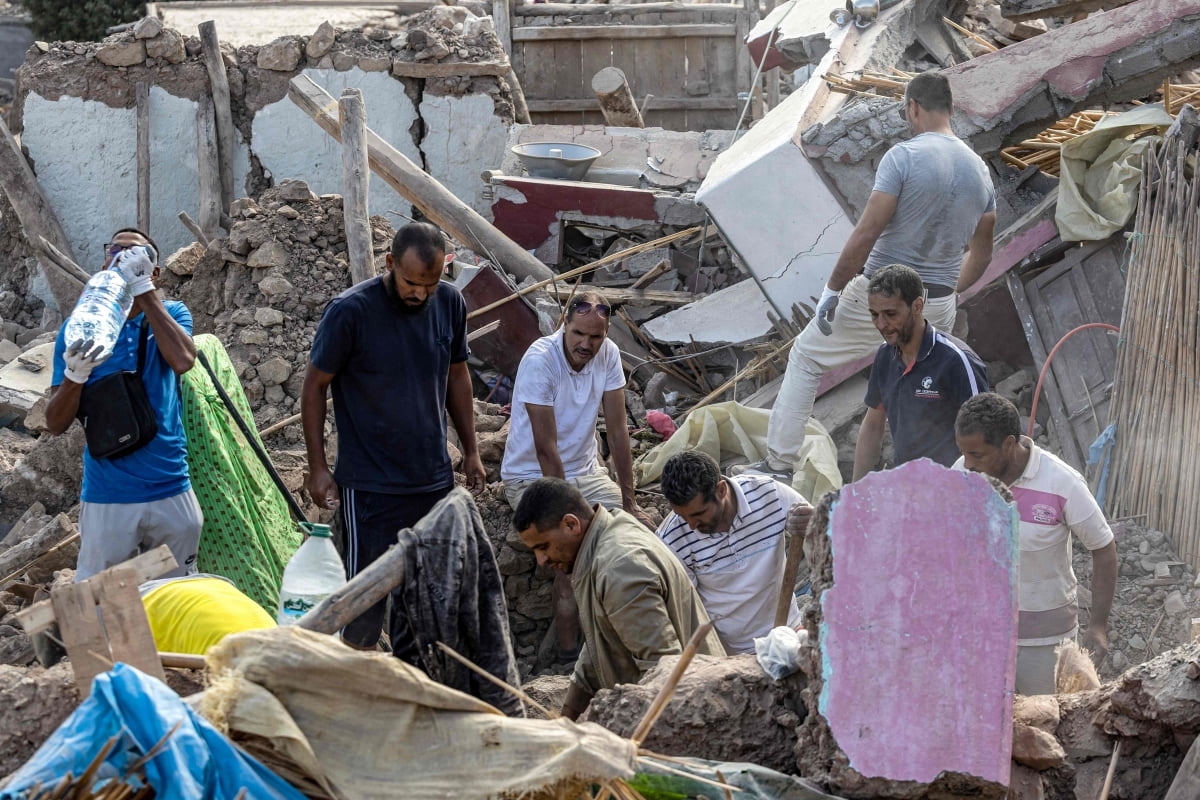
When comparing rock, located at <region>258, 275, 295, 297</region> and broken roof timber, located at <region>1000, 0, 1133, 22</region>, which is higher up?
broken roof timber, located at <region>1000, 0, 1133, 22</region>

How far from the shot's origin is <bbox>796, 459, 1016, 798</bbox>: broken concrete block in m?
2.81

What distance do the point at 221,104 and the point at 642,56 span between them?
5.36 m

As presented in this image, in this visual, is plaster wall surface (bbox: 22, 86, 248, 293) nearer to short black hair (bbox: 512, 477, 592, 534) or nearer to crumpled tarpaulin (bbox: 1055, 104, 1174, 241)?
crumpled tarpaulin (bbox: 1055, 104, 1174, 241)

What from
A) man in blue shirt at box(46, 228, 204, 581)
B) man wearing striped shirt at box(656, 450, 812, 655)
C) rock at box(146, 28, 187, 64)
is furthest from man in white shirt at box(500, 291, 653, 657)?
rock at box(146, 28, 187, 64)

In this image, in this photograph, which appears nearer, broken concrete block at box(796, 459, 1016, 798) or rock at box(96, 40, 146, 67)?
broken concrete block at box(796, 459, 1016, 798)

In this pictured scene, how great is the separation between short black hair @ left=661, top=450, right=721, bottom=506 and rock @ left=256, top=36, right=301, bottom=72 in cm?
843

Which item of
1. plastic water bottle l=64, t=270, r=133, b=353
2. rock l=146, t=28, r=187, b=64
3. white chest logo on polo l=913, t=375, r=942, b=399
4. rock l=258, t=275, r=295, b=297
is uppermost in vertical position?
rock l=146, t=28, r=187, b=64

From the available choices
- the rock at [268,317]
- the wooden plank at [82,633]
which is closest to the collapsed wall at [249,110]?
the rock at [268,317]

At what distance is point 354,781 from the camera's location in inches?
97.6

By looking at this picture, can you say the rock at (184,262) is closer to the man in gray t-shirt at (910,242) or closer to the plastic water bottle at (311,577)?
the man in gray t-shirt at (910,242)

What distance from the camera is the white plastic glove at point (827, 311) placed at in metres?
6.08

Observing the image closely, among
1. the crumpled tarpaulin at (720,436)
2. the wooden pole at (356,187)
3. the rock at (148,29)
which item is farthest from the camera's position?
the rock at (148,29)

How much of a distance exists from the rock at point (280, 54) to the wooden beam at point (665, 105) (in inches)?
150

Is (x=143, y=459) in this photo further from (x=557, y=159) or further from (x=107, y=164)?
(x=107, y=164)
